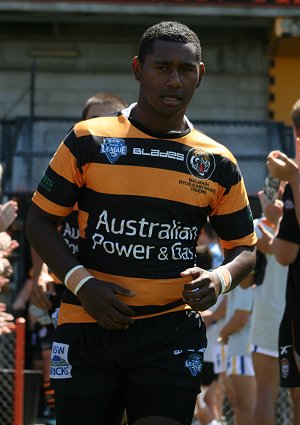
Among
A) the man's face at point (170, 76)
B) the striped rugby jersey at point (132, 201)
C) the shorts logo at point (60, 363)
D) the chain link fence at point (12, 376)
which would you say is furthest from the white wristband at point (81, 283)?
the chain link fence at point (12, 376)

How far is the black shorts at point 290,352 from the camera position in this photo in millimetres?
6312

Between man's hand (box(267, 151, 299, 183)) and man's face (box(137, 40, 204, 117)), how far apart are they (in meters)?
1.67

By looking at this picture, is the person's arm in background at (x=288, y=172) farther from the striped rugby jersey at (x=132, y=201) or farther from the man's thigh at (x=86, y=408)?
the man's thigh at (x=86, y=408)

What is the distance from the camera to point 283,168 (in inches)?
245

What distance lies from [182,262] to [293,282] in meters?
1.87

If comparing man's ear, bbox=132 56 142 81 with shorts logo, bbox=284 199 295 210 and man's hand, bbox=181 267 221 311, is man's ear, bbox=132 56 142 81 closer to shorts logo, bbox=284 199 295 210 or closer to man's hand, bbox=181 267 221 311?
man's hand, bbox=181 267 221 311

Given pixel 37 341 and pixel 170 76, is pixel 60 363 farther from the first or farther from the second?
pixel 37 341

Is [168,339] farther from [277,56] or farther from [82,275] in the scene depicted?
[277,56]

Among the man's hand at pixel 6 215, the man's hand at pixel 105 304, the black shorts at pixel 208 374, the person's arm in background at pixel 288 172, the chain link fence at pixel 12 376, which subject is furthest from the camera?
the black shorts at pixel 208 374

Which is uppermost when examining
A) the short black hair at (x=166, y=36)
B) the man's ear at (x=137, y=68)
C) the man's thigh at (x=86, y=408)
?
the short black hair at (x=166, y=36)

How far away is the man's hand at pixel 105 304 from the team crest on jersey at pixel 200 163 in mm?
618

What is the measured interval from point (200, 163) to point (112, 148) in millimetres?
388

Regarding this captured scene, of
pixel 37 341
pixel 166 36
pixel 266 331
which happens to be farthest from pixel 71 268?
pixel 37 341

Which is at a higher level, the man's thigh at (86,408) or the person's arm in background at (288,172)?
the person's arm in background at (288,172)
